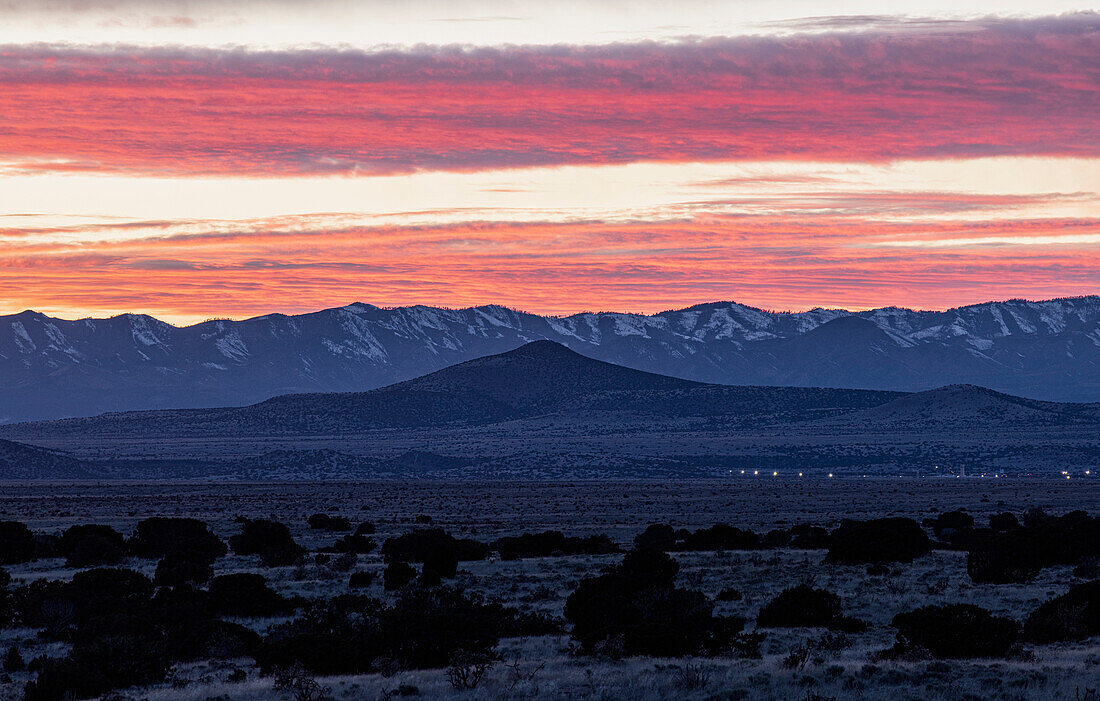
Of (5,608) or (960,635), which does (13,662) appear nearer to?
(5,608)

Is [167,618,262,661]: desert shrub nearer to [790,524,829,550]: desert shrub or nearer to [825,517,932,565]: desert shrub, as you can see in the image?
[825,517,932,565]: desert shrub

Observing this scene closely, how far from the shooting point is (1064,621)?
22250 mm

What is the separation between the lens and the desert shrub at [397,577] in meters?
32.7

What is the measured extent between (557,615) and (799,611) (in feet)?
18.8

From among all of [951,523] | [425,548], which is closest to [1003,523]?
[951,523]

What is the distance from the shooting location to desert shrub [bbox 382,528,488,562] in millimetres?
40000

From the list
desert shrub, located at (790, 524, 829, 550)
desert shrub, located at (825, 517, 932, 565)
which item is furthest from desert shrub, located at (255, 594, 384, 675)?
desert shrub, located at (790, 524, 829, 550)

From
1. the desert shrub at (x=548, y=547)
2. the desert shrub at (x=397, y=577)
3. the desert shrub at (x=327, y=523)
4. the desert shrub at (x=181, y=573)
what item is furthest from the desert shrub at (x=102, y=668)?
the desert shrub at (x=327, y=523)

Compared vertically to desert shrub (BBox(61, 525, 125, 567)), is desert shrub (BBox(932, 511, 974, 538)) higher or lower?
lower

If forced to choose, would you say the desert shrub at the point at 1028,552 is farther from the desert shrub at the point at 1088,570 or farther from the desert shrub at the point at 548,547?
the desert shrub at the point at 548,547

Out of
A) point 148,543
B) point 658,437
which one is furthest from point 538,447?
point 148,543

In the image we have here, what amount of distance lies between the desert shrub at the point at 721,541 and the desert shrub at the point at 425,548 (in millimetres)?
7656

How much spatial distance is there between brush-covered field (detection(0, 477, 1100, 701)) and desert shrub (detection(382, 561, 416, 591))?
0.06 meters

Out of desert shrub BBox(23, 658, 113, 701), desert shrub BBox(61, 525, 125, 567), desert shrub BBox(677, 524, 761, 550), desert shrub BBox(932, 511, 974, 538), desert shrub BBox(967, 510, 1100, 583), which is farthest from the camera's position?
desert shrub BBox(932, 511, 974, 538)
